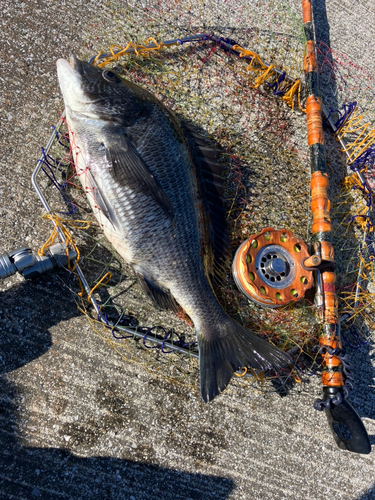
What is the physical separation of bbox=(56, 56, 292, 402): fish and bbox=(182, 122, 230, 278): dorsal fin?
17 centimetres

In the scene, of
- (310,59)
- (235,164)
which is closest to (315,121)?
(310,59)

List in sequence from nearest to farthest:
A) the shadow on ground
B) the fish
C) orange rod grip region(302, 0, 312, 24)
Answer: the shadow on ground, the fish, orange rod grip region(302, 0, 312, 24)

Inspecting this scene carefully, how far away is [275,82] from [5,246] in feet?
8.36

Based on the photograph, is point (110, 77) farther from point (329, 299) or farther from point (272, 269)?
point (329, 299)

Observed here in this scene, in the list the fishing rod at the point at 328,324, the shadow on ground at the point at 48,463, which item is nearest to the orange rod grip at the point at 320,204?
the fishing rod at the point at 328,324

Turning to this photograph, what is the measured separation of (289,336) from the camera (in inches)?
97.0

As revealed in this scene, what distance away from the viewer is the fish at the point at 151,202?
2.12 metres

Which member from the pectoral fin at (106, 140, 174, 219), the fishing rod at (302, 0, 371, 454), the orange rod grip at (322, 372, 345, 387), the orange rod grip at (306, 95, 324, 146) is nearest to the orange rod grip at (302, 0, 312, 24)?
the fishing rod at (302, 0, 371, 454)

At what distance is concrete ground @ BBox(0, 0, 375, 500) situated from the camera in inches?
82.6

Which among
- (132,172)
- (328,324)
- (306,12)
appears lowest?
(328,324)

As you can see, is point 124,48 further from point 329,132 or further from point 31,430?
point 31,430

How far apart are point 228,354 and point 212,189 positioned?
117 centimetres

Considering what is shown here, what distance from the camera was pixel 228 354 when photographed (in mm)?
2139

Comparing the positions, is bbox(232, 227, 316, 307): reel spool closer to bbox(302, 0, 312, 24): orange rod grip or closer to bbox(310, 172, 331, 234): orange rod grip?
bbox(310, 172, 331, 234): orange rod grip
